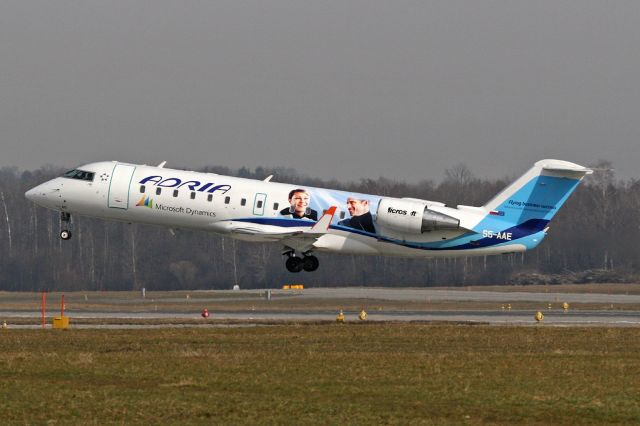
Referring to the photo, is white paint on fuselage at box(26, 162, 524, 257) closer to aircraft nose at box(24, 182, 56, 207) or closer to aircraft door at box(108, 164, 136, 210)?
aircraft door at box(108, 164, 136, 210)

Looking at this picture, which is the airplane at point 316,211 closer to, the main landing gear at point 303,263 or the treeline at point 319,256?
the main landing gear at point 303,263

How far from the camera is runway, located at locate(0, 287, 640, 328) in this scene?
150 ft

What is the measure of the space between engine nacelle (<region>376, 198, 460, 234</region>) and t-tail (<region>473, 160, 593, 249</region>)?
1560mm

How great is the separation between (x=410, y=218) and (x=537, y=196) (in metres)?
5.31

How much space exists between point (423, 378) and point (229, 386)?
4.26 metres

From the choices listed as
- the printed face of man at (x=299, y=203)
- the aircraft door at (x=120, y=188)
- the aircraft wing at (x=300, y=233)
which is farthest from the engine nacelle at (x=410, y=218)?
the aircraft door at (x=120, y=188)

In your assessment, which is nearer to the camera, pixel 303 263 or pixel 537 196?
pixel 537 196

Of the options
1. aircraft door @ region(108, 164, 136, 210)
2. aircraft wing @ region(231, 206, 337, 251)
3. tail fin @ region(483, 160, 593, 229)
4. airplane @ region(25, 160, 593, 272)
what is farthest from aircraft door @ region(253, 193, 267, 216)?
tail fin @ region(483, 160, 593, 229)

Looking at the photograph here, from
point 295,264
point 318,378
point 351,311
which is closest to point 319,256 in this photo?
point 351,311

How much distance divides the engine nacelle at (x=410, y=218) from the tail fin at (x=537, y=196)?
2429mm

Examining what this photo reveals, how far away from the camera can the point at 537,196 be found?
46031 mm

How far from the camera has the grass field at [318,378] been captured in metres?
20.0

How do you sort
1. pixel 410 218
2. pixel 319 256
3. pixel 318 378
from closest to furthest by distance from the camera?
pixel 318 378 < pixel 410 218 < pixel 319 256

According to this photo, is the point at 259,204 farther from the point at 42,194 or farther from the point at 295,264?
the point at 42,194
